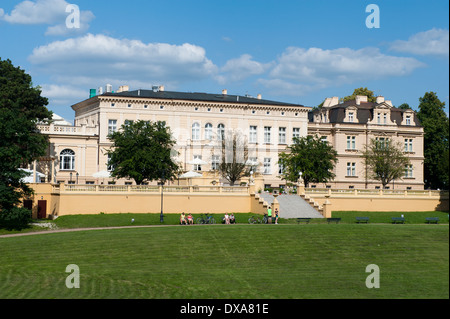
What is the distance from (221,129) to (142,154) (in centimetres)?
2221

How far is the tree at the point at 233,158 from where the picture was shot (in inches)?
2864

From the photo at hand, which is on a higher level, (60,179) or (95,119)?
(95,119)

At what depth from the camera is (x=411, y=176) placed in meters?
91.6

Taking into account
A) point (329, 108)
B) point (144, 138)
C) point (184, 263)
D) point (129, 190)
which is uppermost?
point (329, 108)

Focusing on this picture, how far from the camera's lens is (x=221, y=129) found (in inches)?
3366

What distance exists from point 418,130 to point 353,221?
40.7m

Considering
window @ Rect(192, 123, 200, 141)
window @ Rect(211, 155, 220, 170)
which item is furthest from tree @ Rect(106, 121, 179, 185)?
window @ Rect(192, 123, 200, 141)

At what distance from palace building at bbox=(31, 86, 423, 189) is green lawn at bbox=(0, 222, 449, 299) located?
99.0 feet

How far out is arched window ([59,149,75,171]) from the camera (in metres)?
79.4

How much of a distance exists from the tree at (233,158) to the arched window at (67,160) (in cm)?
1842

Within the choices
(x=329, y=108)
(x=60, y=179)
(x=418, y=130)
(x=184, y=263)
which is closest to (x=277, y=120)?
(x=329, y=108)

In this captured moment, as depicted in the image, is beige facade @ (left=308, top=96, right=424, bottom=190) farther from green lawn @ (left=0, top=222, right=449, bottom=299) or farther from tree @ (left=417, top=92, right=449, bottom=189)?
green lawn @ (left=0, top=222, right=449, bottom=299)

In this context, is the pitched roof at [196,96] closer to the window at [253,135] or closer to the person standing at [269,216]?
the window at [253,135]

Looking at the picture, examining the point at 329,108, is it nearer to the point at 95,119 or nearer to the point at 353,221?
the point at 95,119
